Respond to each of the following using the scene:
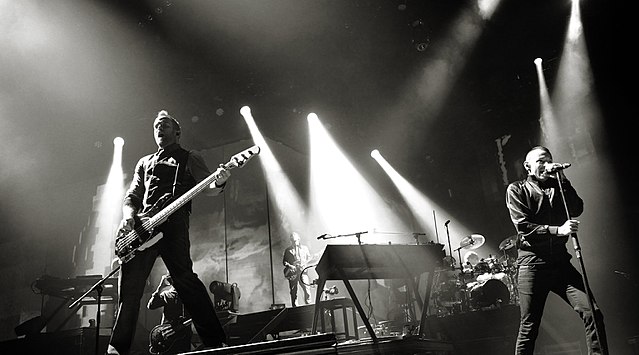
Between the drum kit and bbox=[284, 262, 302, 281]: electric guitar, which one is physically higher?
bbox=[284, 262, 302, 281]: electric guitar

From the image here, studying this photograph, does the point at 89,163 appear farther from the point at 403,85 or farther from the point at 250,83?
the point at 403,85

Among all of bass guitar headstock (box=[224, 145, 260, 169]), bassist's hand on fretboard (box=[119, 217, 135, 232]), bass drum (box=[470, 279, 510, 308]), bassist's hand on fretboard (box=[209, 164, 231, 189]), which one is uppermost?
bass guitar headstock (box=[224, 145, 260, 169])

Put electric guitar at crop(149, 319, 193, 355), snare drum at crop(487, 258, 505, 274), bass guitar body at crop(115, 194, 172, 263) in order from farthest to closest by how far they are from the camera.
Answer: snare drum at crop(487, 258, 505, 274) → electric guitar at crop(149, 319, 193, 355) → bass guitar body at crop(115, 194, 172, 263)

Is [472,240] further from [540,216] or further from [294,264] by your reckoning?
[540,216]

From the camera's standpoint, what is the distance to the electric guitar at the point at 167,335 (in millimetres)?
6750

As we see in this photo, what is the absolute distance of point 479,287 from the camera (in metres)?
7.88

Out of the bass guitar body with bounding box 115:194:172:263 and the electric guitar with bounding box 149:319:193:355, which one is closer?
the bass guitar body with bounding box 115:194:172:263

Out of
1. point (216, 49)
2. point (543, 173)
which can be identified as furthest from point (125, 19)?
point (543, 173)

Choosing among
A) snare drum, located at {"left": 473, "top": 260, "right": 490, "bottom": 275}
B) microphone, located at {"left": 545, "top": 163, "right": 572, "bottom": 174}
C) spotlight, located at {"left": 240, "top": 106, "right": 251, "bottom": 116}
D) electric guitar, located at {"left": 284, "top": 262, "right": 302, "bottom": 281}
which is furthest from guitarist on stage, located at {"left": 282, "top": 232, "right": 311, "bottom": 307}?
microphone, located at {"left": 545, "top": 163, "right": 572, "bottom": 174}

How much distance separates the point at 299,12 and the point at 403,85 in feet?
12.0

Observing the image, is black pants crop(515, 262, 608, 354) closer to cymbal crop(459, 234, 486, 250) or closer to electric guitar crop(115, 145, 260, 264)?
electric guitar crop(115, 145, 260, 264)

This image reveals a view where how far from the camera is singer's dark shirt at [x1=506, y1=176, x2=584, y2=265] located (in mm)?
3855

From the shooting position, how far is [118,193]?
12250 mm

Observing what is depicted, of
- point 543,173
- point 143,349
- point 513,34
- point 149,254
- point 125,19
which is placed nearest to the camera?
point 149,254
